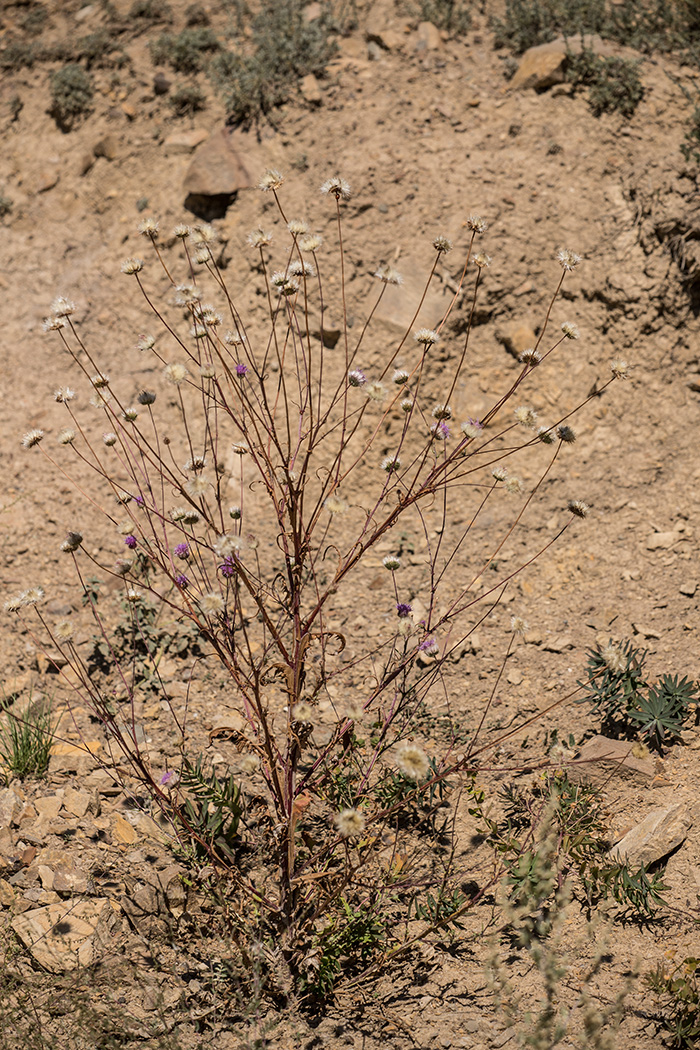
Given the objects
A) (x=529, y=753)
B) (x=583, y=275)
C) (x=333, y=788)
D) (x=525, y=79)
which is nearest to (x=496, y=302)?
(x=583, y=275)

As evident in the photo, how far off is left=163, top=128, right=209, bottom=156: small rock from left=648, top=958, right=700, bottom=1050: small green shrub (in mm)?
5810

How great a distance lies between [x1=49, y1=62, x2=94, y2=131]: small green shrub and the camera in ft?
20.8

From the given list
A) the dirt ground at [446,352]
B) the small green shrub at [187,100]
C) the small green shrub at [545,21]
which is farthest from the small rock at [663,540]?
the small green shrub at [187,100]

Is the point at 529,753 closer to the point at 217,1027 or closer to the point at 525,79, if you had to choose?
the point at 217,1027

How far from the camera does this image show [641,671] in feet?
11.1

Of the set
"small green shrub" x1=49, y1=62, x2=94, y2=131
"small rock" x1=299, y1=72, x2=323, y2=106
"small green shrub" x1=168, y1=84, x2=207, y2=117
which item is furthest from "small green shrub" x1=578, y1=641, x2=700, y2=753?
"small green shrub" x1=49, y1=62, x2=94, y2=131

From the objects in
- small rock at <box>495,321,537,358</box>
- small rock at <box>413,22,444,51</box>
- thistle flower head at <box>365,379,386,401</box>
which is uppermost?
small rock at <box>413,22,444,51</box>

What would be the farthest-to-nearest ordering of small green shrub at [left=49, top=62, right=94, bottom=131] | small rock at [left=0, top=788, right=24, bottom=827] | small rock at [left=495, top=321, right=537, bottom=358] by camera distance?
small green shrub at [left=49, top=62, right=94, bottom=131], small rock at [left=495, top=321, right=537, bottom=358], small rock at [left=0, top=788, right=24, bottom=827]

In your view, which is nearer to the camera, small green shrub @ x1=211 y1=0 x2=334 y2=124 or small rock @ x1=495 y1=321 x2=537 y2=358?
small rock @ x1=495 y1=321 x2=537 y2=358

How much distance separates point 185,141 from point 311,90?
100cm

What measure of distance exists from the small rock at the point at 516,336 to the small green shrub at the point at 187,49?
3.44m

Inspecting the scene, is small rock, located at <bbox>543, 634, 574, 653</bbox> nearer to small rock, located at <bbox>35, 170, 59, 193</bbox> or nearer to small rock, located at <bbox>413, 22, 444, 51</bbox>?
small rock, located at <bbox>413, 22, 444, 51</bbox>

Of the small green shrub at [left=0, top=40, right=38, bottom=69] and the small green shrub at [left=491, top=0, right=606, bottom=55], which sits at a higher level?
the small green shrub at [left=0, top=40, right=38, bottom=69]

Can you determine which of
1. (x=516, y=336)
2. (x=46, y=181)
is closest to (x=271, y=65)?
(x=46, y=181)
